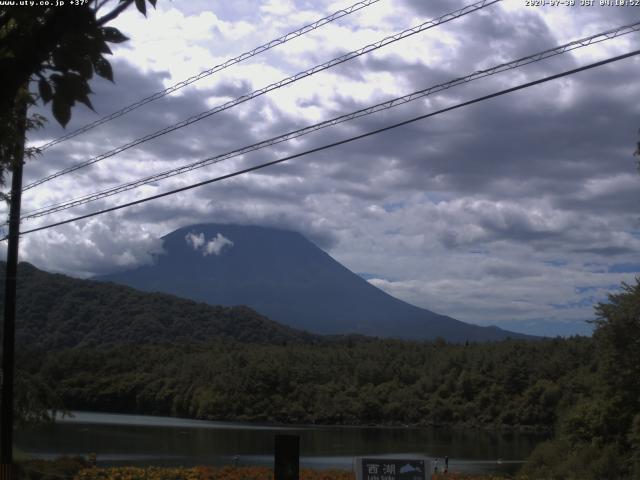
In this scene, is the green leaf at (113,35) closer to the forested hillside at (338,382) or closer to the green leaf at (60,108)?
the green leaf at (60,108)

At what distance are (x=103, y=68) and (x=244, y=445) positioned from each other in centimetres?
5807

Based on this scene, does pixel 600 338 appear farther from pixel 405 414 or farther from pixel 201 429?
pixel 405 414

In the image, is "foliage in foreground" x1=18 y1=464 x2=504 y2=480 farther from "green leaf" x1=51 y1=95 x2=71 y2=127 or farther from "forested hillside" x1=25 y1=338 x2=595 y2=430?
"forested hillside" x1=25 y1=338 x2=595 y2=430

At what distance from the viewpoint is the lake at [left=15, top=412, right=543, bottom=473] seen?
44562 millimetres

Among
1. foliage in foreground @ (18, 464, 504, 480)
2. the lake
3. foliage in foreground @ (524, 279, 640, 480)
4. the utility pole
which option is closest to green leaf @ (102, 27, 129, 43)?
the utility pole

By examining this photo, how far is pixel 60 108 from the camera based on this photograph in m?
4.30

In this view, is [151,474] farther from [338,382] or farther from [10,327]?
[338,382]

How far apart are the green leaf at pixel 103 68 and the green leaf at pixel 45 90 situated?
0.27 meters

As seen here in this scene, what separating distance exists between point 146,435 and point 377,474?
58.8 m

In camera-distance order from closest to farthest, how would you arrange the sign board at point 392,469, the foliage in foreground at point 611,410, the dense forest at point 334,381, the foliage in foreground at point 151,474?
the sign board at point 392,469, the foliage in foreground at point 151,474, the foliage in foreground at point 611,410, the dense forest at point 334,381

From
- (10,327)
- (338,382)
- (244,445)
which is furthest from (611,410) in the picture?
(338,382)

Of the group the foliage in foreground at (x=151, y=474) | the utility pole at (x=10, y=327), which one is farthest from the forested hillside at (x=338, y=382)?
the utility pole at (x=10, y=327)

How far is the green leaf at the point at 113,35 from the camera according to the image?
4383mm

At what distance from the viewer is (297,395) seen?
4355 inches
